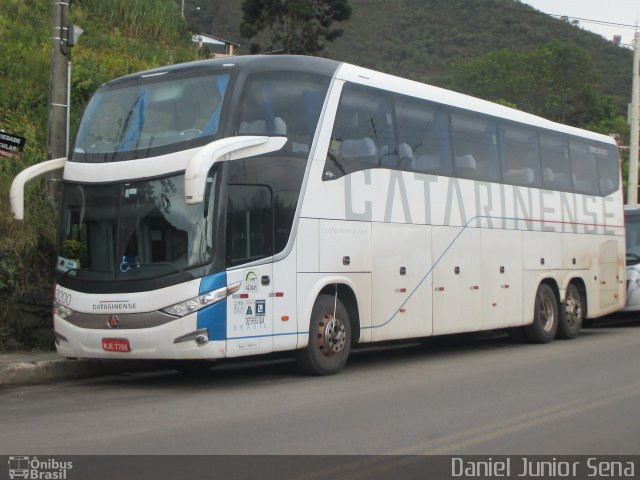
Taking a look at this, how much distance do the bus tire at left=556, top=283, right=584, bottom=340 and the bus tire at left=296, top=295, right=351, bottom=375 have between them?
6762 mm

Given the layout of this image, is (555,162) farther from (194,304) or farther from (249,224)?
(194,304)

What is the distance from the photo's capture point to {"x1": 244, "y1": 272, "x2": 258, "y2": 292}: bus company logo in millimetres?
11008

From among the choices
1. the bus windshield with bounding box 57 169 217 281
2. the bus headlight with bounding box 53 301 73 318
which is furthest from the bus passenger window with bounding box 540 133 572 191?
the bus headlight with bounding box 53 301 73 318

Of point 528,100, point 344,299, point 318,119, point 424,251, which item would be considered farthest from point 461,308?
point 528,100

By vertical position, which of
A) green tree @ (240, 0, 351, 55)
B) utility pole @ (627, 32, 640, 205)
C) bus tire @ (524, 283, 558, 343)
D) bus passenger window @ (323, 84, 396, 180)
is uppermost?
green tree @ (240, 0, 351, 55)

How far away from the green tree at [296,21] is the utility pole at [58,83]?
983 inches

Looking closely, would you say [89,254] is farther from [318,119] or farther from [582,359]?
[582,359]

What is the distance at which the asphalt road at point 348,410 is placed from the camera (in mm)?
7832

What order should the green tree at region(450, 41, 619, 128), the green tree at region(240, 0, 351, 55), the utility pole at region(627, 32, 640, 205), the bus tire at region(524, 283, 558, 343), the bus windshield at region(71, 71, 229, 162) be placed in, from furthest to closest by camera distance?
the green tree at region(450, 41, 619, 128)
the green tree at region(240, 0, 351, 55)
the utility pole at region(627, 32, 640, 205)
the bus tire at region(524, 283, 558, 343)
the bus windshield at region(71, 71, 229, 162)

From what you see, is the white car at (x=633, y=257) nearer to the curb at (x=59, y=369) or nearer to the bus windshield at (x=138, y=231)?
the curb at (x=59, y=369)

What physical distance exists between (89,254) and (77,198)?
78 cm

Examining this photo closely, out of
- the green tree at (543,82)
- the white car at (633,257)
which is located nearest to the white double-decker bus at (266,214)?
the white car at (633,257)
